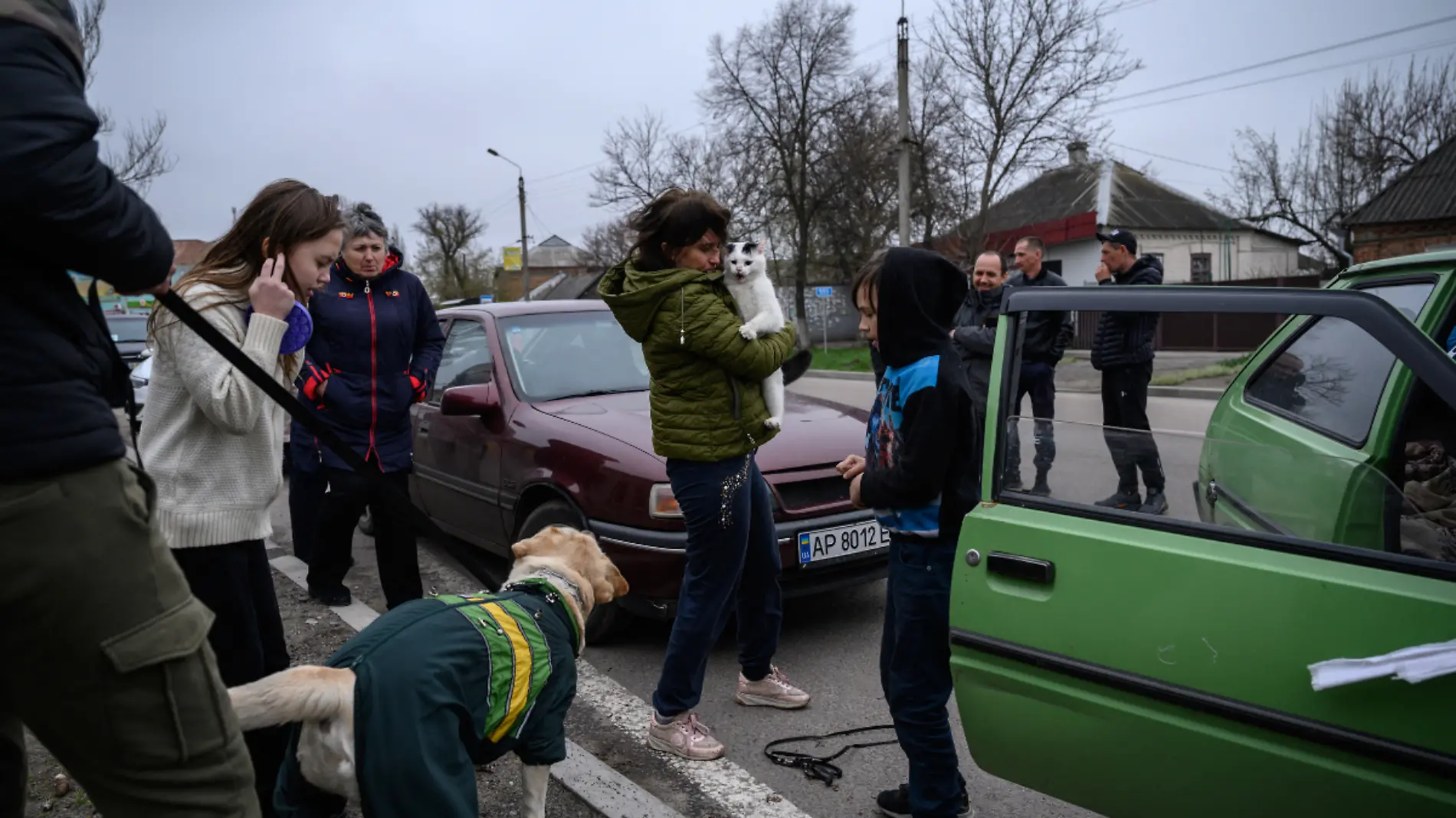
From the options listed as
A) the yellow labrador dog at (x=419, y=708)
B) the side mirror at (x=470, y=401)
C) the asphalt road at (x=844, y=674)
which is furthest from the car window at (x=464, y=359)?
the yellow labrador dog at (x=419, y=708)

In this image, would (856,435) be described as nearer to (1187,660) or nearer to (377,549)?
(377,549)

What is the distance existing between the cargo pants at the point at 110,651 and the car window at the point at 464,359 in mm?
3738

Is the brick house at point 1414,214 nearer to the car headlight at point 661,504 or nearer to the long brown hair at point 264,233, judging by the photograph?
the car headlight at point 661,504

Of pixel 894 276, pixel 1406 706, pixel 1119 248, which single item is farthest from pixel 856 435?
pixel 1119 248

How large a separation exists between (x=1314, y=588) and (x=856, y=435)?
280 cm

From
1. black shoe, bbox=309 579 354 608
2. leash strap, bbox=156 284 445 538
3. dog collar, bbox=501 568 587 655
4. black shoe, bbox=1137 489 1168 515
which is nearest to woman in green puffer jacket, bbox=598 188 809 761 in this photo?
dog collar, bbox=501 568 587 655

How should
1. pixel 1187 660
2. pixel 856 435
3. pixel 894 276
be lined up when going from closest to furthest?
pixel 1187 660, pixel 894 276, pixel 856 435

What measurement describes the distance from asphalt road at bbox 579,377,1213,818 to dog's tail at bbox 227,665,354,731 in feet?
5.20

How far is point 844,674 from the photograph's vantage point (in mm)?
3957

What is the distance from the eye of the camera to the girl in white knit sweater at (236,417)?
7.50 feet

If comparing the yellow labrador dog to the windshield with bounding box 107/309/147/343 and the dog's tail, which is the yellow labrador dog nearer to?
the dog's tail

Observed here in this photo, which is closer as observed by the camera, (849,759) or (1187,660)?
(1187,660)

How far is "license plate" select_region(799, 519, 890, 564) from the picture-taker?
3.96 m

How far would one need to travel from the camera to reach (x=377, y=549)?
4.09 m
